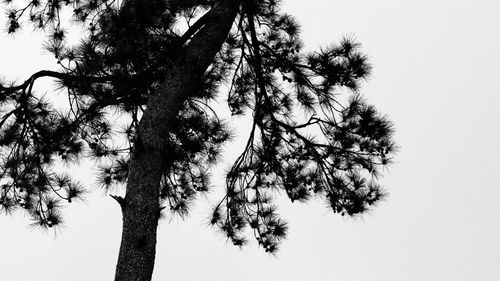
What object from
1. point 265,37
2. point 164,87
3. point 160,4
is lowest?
point 164,87

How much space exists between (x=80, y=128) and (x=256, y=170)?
1819mm

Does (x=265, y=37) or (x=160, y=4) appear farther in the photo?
(x=265, y=37)

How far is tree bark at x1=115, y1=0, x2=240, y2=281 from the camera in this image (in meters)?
3.29

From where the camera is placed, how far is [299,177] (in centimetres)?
590

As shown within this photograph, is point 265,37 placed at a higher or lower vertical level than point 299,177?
higher

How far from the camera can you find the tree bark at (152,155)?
3289mm

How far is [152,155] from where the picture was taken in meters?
3.62

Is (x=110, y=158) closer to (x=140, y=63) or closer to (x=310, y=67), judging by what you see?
(x=140, y=63)

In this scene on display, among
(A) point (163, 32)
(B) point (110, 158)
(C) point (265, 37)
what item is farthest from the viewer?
(C) point (265, 37)

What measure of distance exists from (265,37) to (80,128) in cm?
217

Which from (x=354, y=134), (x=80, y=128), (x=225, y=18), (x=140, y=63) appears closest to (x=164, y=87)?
(x=140, y=63)

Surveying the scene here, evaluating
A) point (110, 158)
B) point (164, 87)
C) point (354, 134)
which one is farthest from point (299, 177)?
point (164, 87)

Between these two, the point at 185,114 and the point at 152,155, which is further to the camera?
the point at 185,114

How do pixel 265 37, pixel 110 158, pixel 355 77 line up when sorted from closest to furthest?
pixel 355 77 → pixel 110 158 → pixel 265 37
